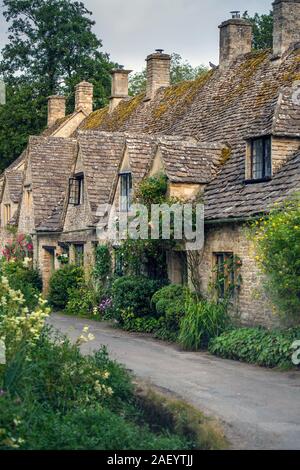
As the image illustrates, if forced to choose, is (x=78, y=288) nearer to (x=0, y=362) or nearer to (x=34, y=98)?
(x=0, y=362)

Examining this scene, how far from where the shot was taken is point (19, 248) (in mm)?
37219

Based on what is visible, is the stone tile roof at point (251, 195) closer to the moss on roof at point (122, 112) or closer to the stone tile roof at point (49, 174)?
the stone tile roof at point (49, 174)

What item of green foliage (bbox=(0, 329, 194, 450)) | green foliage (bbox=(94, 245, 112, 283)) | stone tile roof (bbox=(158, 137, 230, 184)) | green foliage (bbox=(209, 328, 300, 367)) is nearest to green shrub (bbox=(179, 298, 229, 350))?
green foliage (bbox=(209, 328, 300, 367))

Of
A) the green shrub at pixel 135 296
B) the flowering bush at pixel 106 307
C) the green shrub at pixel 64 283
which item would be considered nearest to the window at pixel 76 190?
the green shrub at pixel 64 283

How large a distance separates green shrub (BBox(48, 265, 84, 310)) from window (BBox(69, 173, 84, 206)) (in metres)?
2.37

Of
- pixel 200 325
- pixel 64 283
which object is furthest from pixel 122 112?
pixel 200 325

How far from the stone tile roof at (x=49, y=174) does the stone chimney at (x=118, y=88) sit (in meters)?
5.37

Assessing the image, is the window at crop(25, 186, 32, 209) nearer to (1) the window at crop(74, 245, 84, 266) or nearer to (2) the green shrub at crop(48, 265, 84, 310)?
(1) the window at crop(74, 245, 84, 266)

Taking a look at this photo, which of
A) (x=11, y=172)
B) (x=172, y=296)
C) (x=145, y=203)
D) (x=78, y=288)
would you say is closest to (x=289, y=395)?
(x=172, y=296)

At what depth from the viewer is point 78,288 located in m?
29.3

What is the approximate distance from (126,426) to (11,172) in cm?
3255

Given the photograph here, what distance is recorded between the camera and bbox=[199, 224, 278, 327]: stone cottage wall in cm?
1902

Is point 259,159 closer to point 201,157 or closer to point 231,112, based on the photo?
point 201,157

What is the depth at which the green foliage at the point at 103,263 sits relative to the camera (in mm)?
27406
